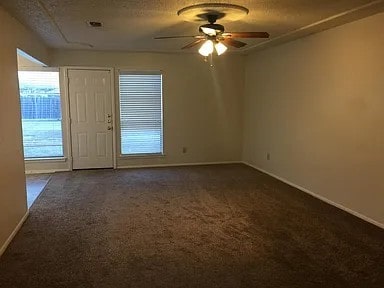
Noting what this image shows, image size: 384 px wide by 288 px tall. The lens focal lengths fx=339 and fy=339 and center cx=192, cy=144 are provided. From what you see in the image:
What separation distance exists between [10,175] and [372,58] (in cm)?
426

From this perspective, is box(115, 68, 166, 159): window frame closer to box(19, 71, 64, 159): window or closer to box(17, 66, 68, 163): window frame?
box(17, 66, 68, 163): window frame

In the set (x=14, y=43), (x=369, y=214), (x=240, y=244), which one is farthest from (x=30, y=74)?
(x=369, y=214)

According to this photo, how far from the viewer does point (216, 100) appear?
7457mm

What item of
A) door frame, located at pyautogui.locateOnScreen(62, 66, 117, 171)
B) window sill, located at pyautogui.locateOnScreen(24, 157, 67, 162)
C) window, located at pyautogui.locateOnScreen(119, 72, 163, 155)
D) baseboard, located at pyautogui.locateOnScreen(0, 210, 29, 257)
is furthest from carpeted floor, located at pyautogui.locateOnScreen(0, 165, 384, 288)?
window, located at pyautogui.locateOnScreen(119, 72, 163, 155)

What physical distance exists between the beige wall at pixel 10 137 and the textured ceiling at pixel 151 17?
10.1 inches

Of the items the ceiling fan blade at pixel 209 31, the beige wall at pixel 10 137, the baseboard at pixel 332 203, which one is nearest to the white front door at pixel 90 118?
the beige wall at pixel 10 137

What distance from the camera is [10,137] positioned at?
366 cm

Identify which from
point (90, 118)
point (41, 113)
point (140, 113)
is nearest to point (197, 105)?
point (140, 113)

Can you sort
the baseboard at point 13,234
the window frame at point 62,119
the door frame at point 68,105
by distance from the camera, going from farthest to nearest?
the door frame at point 68,105, the window frame at point 62,119, the baseboard at point 13,234

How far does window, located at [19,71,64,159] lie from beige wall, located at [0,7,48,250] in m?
2.55

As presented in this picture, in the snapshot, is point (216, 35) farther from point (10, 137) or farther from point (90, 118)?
point (90, 118)

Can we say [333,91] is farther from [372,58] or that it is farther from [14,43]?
[14,43]

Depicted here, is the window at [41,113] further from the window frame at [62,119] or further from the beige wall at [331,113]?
the beige wall at [331,113]

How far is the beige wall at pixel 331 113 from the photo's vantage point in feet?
12.9
